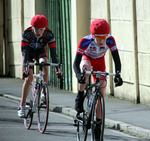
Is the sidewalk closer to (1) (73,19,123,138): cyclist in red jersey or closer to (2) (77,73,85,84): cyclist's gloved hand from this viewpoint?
(1) (73,19,123,138): cyclist in red jersey

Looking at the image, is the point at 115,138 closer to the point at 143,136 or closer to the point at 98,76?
the point at 143,136

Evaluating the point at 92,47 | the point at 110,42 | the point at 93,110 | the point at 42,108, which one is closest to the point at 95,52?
the point at 92,47

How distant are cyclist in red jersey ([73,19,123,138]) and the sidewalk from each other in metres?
1.49

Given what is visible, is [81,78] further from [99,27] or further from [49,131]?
[49,131]

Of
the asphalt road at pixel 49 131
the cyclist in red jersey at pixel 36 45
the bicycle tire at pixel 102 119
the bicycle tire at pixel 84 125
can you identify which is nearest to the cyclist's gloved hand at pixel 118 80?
the bicycle tire at pixel 102 119

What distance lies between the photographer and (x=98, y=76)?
7.25m

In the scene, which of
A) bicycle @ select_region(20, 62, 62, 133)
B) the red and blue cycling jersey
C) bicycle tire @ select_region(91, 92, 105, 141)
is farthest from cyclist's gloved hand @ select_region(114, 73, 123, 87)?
bicycle @ select_region(20, 62, 62, 133)

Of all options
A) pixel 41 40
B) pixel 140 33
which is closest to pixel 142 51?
pixel 140 33

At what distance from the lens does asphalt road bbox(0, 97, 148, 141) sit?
854cm

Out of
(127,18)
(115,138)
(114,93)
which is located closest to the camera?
(115,138)

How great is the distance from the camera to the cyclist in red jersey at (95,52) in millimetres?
7152

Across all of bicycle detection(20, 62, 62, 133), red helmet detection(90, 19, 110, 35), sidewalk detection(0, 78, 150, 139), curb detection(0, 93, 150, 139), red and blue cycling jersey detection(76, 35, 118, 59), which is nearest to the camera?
red helmet detection(90, 19, 110, 35)

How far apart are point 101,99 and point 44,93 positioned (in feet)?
6.93

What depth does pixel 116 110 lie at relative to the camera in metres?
10.9
